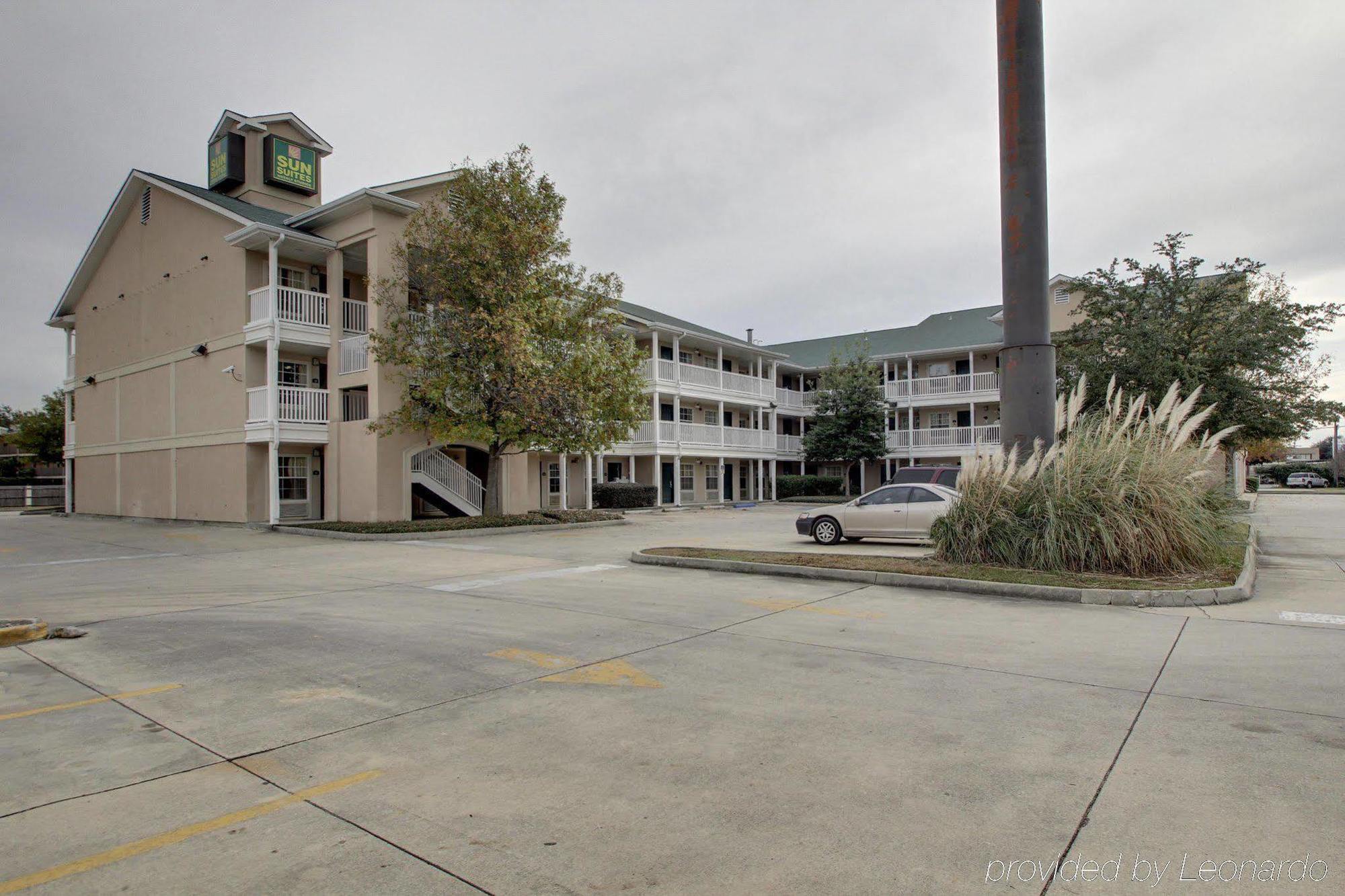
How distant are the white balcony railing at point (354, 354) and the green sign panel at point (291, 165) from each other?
9577mm

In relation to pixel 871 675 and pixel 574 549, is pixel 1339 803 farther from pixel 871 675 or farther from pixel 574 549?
pixel 574 549

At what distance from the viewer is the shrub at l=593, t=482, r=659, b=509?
32.8 meters

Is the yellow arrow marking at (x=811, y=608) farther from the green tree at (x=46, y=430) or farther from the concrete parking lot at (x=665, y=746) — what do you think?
the green tree at (x=46, y=430)

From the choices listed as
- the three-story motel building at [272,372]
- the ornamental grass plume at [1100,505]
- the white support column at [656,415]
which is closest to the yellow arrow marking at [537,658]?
the ornamental grass plume at [1100,505]

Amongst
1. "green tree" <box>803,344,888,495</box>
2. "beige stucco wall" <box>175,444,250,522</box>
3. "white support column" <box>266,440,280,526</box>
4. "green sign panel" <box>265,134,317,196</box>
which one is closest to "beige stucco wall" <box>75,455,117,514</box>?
"beige stucco wall" <box>175,444,250,522</box>

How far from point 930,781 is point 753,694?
5.64ft

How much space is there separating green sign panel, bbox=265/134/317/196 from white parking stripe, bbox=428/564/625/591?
2312 centimetres

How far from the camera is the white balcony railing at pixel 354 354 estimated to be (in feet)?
73.6

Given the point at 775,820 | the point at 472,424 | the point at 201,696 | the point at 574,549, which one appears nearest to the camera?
the point at 775,820

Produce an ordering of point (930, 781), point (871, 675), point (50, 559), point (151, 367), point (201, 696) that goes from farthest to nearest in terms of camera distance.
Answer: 1. point (151, 367)
2. point (50, 559)
3. point (871, 675)
4. point (201, 696)
5. point (930, 781)

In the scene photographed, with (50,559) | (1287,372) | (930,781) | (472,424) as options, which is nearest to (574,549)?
(472,424)

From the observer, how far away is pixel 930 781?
12.7 ft

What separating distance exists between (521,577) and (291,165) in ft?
79.0

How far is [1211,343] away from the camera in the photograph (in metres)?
20.2
